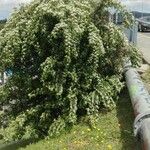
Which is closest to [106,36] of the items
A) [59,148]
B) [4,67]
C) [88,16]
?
[88,16]

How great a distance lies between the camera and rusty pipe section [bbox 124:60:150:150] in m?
7.16

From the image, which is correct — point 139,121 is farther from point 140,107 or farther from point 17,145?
point 17,145

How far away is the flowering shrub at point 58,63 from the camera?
33.2ft

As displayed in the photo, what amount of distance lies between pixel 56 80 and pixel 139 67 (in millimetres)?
3075

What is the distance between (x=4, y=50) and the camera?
10.5m

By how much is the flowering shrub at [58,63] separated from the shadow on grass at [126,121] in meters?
0.25

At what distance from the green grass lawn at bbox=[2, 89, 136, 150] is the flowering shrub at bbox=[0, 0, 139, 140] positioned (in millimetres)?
215

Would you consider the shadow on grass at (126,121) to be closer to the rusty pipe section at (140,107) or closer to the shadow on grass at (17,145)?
the rusty pipe section at (140,107)

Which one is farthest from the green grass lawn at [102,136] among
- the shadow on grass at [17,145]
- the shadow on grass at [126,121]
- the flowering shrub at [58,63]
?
the flowering shrub at [58,63]

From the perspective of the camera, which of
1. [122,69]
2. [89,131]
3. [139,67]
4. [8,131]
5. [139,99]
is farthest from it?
[139,67]

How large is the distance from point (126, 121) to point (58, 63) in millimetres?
1723

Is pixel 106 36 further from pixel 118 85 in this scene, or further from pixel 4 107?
pixel 4 107

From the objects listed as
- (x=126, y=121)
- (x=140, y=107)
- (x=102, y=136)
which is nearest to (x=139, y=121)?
(x=140, y=107)

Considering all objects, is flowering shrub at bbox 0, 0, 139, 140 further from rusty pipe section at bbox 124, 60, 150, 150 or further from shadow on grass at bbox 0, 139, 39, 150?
rusty pipe section at bbox 124, 60, 150, 150
